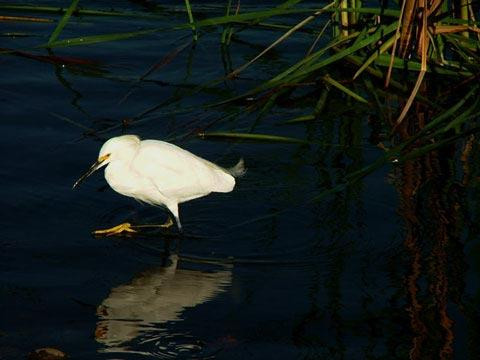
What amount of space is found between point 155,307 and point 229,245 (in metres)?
0.93

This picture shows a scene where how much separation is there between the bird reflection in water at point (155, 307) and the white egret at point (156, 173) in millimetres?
509

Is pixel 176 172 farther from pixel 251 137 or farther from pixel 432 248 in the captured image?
pixel 432 248

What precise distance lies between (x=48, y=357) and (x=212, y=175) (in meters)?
2.11

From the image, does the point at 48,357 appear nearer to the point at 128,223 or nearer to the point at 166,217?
the point at 128,223

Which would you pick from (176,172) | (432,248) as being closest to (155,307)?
(176,172)

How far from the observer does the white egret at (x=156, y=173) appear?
662cm

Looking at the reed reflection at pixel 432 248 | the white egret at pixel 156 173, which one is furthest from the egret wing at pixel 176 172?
the reed reflection at pixel 432 248

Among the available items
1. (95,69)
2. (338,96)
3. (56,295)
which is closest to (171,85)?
(95,69)

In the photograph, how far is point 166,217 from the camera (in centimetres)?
710

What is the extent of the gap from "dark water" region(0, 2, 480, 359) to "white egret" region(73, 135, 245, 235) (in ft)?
0.67

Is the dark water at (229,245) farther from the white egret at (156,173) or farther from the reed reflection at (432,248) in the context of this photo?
the white egret at (156,173)

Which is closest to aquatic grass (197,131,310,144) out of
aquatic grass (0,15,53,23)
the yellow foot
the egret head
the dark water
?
the dark water

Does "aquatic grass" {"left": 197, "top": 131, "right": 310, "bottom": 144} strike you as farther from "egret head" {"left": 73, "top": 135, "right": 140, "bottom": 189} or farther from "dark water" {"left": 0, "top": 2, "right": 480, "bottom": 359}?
"egret head" {"left": 73, "top": 135, "right": 140, "bottom": 189}

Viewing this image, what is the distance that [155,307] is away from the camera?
5648mm
